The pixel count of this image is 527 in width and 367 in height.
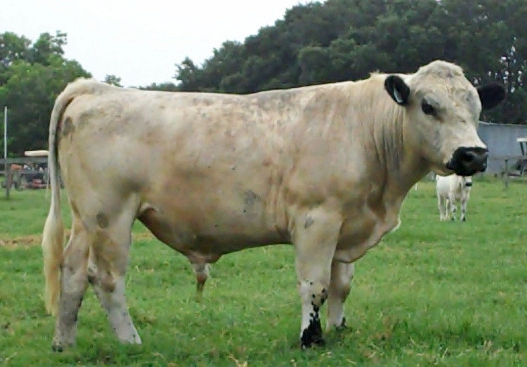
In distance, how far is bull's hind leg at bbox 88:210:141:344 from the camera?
6.39 metres

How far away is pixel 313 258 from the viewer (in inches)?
243

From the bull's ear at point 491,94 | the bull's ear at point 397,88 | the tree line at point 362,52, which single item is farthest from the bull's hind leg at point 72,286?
the tree line at point 362,52

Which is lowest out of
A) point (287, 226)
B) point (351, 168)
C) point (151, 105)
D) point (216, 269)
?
point (216, 269)

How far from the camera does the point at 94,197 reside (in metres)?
6.41

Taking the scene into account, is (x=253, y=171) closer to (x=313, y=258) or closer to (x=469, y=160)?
(x=313, y=258)

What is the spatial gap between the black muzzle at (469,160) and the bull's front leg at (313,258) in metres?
0.89

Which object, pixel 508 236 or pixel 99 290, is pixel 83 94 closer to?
pixel 99 290

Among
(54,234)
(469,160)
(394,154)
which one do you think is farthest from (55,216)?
(469,160)

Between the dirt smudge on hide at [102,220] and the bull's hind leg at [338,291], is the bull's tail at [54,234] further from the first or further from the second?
the bull's hind leg at [338,291]

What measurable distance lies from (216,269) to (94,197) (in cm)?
453

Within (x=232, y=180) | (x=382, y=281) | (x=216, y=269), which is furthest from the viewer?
(x=216, y=269)

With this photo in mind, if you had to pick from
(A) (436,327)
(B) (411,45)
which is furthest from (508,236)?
(B) (411,45)

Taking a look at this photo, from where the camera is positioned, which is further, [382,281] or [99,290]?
[382,281]

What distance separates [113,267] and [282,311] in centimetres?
200
